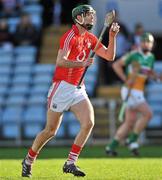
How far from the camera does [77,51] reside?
10984mm

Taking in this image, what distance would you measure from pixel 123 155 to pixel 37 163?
3097 millimetres

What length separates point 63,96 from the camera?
1095 centimetres

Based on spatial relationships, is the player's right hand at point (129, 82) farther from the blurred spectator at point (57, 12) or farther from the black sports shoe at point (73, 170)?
the blurred spectator at point (57, 12)

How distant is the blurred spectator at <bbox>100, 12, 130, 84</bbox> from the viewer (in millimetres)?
21016

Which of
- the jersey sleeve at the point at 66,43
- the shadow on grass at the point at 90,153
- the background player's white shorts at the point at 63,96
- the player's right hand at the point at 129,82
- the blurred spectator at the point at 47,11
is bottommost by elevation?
the shadow on grass at the point at 90,153

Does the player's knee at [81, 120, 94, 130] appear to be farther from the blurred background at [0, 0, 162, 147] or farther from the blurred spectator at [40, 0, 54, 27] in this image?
the blurred spectator at [40, 0, 54, 27]

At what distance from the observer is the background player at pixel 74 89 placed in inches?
424

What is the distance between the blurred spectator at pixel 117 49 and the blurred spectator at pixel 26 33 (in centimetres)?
194

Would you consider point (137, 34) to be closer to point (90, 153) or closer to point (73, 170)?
point (90, 153)

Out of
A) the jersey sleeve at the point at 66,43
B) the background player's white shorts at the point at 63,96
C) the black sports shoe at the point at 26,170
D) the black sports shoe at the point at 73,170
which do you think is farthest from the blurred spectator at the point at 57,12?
the black sports shoe at the point at 73,170

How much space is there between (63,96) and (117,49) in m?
10.2

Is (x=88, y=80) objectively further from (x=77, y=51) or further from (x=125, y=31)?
(x=77, y=51)

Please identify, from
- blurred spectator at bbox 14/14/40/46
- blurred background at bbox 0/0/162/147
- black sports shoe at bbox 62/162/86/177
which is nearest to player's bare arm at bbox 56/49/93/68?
black sports shoe at bbox 62/162/86/177

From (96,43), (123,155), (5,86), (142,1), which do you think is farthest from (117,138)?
(142,1)
